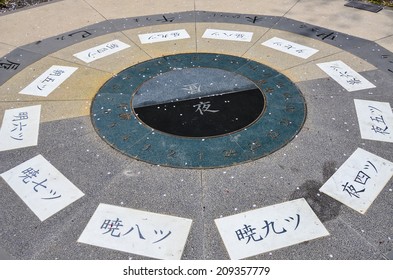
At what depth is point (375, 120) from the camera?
18.4 ft

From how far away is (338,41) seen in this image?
781 centimetres

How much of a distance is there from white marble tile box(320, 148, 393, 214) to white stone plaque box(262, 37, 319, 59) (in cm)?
291

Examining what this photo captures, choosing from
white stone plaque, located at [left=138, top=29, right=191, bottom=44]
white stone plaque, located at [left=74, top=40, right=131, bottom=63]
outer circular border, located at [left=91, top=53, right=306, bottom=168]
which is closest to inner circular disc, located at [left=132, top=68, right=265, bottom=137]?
outer circular border, located at [left=91, top=53, right=306, bottom=168]

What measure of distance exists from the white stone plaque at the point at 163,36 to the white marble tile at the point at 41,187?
3864 mm

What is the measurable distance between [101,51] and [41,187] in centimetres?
380

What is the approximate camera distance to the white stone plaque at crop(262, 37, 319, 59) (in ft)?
24.1

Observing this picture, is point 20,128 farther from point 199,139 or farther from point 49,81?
point 199,139

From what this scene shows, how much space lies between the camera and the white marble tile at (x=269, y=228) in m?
3.93

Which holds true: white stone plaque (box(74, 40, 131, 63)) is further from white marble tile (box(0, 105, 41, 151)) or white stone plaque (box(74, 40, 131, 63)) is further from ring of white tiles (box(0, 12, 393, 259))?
white marble tile (box(0, 105, 41, 151))

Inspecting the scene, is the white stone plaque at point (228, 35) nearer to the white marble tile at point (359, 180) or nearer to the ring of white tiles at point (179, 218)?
the ring of white tiles at point (179, 218)

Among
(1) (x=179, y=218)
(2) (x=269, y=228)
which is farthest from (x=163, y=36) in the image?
(2) (x=269, y=228)

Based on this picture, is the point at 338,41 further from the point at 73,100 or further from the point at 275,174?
the point at 73,100

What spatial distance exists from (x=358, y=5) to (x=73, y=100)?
295 inches

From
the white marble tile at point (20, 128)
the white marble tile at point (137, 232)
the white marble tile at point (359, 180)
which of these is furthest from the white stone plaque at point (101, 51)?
the white marble tile at point (359, 180)
